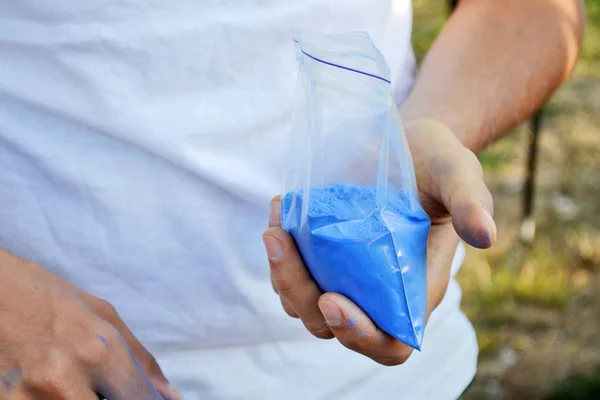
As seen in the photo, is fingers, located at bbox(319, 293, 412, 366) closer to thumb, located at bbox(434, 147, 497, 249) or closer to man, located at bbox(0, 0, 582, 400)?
man, located at bbox(0, 0, 582, 400)

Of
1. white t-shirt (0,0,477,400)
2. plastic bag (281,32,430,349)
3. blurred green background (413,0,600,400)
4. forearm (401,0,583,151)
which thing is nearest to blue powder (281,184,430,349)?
plastic bag (281,32,430,349)

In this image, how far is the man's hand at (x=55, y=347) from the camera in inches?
26.0

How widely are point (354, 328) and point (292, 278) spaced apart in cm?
8

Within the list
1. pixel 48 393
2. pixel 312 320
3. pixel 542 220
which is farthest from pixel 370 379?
pixel 542 220

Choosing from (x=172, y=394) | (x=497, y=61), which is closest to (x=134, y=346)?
(x=172, y=394)

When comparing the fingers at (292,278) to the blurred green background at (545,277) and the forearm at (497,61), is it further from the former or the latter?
the blurred green background at (545,277)

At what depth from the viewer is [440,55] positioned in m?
1.05

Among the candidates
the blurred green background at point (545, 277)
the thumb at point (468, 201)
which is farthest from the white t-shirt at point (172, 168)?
the blurred green background at point (545, 277)

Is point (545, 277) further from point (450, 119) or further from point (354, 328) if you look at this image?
point (354, 328)

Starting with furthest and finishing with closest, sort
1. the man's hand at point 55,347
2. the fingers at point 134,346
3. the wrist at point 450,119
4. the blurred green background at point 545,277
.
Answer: the blurred green background at point 545,277 < the wrist at point 450,119 < the fingers at point 134,346 < the man's hand at point 55,347

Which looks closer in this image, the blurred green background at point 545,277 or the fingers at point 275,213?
the fingers at point 275,213

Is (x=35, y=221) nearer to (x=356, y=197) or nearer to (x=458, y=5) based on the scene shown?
(x=356, y=197)

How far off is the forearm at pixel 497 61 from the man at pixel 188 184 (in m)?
0.07

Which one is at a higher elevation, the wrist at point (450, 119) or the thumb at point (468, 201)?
the thumb at point (468, 201)
